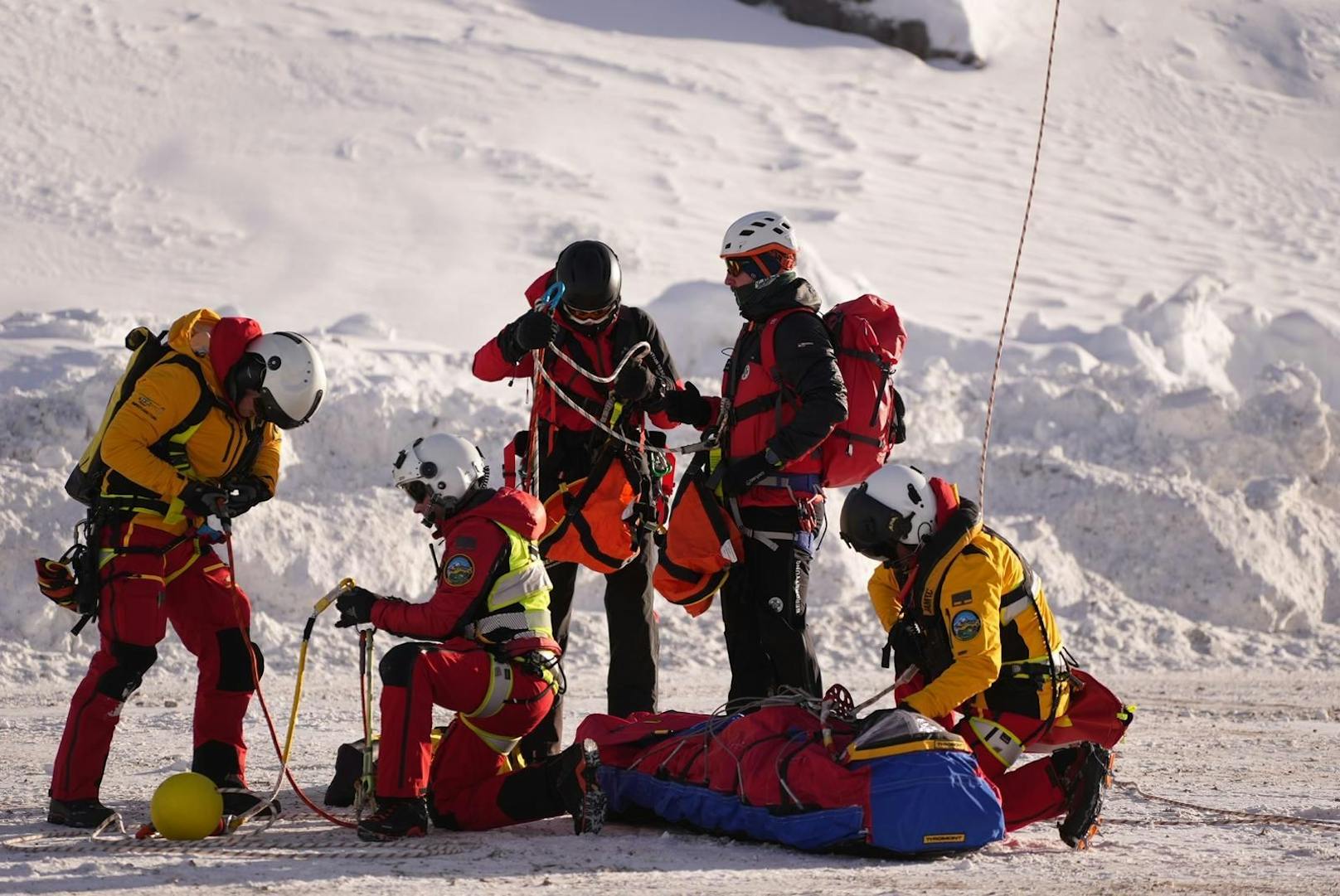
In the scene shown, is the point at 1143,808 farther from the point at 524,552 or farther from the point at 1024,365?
the point at 1024,365

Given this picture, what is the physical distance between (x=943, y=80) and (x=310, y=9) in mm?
12753

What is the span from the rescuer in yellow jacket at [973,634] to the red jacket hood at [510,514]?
1161mm

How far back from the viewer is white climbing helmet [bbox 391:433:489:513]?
6.36 metres

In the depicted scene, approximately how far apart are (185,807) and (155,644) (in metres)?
0.80

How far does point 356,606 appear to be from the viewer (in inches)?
241

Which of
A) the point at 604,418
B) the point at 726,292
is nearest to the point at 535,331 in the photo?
the point at 604,418

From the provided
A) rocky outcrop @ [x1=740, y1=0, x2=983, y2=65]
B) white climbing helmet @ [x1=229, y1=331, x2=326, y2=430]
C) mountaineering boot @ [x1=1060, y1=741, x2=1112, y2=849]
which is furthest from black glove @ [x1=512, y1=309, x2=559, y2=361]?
rocky outcrop @ [x1=740, y1=0, x2=983, y2=65]

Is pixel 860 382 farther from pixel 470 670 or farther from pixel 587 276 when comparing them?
pixel 470 670

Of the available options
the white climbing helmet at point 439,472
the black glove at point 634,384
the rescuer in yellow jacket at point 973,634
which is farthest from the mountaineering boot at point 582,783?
the black glove at point 634,384

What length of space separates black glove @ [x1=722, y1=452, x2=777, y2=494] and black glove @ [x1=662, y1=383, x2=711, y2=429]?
0.48 m

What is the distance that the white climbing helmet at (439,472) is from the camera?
20.9 ft

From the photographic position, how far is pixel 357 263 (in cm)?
2478

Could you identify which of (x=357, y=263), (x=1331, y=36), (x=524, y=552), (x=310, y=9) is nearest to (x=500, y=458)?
(x=524, y=552)

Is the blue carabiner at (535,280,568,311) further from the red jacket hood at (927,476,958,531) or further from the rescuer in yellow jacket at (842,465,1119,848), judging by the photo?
the red jacket hood at (927,476,958,531)
